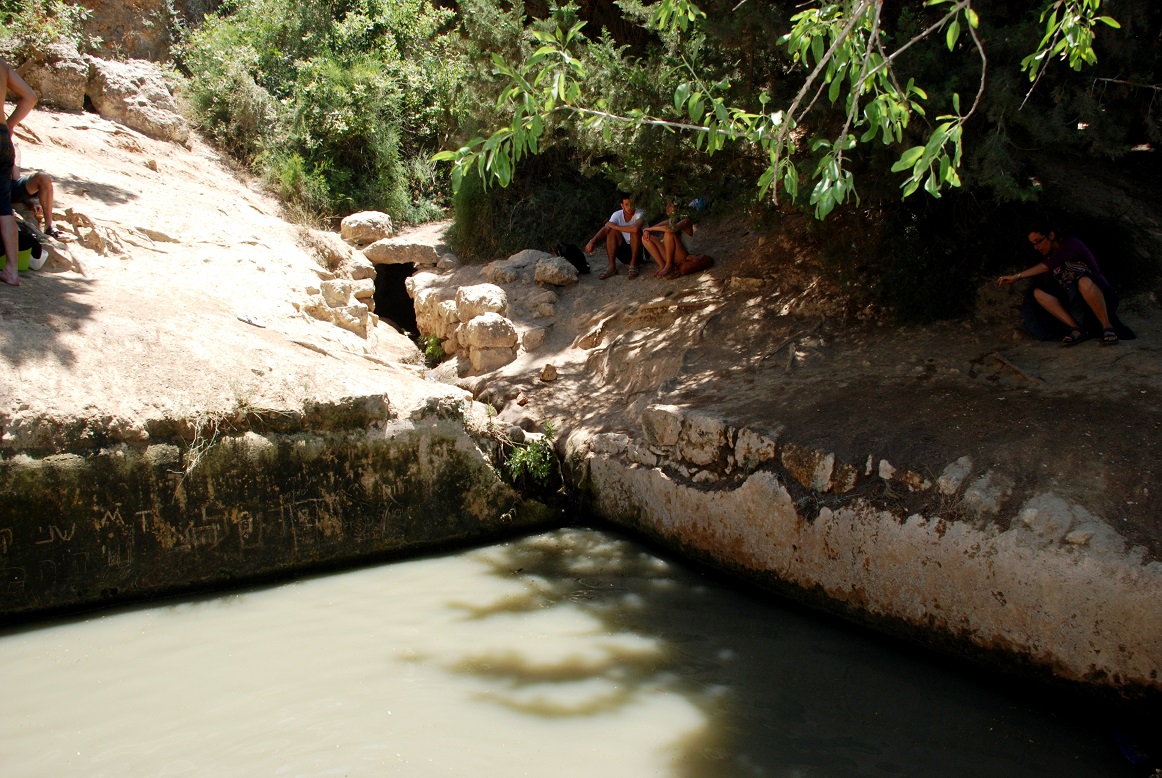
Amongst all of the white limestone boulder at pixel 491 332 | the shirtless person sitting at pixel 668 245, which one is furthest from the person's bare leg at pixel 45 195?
the shirtless person sitting at pixel 668 245

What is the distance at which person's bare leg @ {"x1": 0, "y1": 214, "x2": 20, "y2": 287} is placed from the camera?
5.84 m

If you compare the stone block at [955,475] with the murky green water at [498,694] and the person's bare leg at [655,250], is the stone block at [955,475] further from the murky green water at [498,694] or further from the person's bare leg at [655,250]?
Result: the person's bare leg at [655,250]

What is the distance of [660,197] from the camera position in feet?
23.2

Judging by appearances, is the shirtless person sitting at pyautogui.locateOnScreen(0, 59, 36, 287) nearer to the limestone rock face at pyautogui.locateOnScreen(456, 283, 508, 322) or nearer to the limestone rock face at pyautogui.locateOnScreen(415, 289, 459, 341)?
the limestone rock face at pyautogui.locateOnScreen(456, 283, 508, 322)

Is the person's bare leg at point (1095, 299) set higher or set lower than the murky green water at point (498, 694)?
higher

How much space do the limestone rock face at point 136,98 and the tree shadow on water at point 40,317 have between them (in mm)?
5235

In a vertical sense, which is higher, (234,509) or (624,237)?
(624,237)

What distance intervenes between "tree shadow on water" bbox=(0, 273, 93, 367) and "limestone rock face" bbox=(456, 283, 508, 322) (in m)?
3.60

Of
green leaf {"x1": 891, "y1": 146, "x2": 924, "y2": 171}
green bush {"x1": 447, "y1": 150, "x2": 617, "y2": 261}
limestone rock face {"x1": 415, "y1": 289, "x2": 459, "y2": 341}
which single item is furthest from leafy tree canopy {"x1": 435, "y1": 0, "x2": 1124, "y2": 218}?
green bush {"x1": 447, "y1": 150, "x2": 617, "y2": 261}

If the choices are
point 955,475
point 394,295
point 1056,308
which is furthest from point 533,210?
point 955,475

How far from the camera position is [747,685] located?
4.32 m

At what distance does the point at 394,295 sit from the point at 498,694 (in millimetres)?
8332

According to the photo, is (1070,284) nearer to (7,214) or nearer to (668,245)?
(668,245)

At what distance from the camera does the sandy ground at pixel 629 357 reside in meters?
4.68
